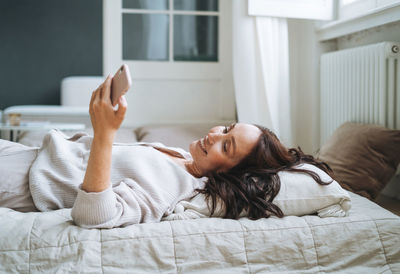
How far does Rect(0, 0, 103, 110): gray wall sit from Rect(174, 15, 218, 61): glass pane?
1.63 m

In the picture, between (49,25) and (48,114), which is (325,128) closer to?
(48,114)

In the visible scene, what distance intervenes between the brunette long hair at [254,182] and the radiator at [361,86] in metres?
0.94

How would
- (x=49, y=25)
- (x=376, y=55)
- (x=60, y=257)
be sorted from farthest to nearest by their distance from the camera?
(x=49, y=25)
(x=376, y=55)
(x=60, y=257)

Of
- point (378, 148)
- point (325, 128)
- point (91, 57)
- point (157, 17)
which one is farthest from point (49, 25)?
point (378, 148)

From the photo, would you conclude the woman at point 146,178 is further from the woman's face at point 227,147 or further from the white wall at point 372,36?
the white wall at point 372,36

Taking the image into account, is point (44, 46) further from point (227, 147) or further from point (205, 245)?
point (205, 245)

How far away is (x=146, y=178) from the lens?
135 cm

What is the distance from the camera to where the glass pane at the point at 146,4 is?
3.67m

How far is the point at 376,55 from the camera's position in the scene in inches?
87.1

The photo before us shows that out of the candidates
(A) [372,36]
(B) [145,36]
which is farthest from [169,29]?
(A) [372,36]

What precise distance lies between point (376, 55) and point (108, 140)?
1575mm

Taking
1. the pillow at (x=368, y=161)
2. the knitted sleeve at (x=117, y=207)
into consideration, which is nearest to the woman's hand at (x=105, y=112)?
the knitted sleeve at (x=117, y=207)

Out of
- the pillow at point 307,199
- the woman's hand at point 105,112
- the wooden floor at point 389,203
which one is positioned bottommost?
the wooden floor at point 389,203

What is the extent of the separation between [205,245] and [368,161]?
999 mm
